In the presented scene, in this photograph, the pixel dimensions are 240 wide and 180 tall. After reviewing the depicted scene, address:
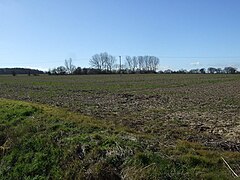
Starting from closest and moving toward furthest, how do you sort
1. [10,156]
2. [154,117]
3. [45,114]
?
1. [10,156]
2. [45,114]
3. [154,117]

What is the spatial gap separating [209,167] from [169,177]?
1090mm

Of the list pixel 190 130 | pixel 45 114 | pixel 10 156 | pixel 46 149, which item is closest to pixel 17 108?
pixel 45 114

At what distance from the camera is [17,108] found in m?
13.9

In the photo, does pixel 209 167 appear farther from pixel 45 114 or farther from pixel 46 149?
pixel 45 114

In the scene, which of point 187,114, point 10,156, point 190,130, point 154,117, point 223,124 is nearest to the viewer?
point 10,156

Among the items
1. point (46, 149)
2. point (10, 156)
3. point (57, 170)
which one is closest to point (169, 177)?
point (57, 170)

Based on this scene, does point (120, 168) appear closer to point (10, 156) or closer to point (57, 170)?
point (57, 170)

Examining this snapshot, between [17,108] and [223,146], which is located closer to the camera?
[223,146]

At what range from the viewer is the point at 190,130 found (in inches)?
412

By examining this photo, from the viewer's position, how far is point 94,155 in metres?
7.23

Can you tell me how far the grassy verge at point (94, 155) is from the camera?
6227mm

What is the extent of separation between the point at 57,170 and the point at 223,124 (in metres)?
7.04

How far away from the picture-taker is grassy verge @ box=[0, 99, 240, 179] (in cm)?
623

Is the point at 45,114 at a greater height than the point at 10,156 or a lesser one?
greater
